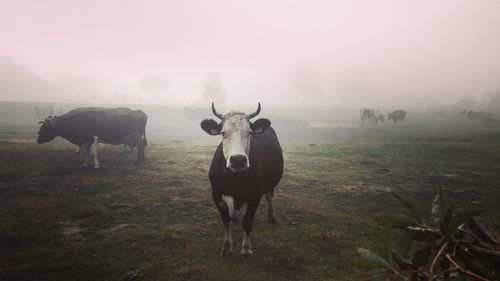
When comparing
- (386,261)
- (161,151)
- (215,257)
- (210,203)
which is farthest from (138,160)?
(386,261)

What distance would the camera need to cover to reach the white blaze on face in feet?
19.4

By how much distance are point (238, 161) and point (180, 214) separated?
4.50m

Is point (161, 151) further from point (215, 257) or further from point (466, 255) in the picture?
point (466, 255)

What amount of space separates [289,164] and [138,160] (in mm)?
7711

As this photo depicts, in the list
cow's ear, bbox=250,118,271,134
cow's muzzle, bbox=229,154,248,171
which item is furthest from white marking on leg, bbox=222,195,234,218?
cow's ear, bbox=250,118,271,134

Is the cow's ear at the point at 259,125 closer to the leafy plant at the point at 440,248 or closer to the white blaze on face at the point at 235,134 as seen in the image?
the white blaze on face at the point at 235,134

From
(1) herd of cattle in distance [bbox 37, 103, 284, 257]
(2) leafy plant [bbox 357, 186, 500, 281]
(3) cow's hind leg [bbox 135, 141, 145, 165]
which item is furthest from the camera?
(3) cow's hind leg [bbox 135, 141, 145, 165]

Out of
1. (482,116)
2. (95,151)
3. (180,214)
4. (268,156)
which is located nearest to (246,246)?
(268,156)

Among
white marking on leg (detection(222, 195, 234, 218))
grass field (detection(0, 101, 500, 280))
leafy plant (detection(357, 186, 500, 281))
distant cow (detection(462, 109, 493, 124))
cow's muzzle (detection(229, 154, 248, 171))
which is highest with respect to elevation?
distant cow (detection(462, 109, 493, 124))

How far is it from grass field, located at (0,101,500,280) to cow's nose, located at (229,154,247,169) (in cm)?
207

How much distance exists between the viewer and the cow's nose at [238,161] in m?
5.57

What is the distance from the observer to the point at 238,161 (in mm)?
5570

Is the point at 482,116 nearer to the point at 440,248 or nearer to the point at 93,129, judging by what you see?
the point at 93,129

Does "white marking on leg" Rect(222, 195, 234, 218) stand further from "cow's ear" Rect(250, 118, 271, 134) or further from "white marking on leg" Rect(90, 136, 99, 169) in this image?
"white marking on leg" Rect(90, 136, 99, 169)
